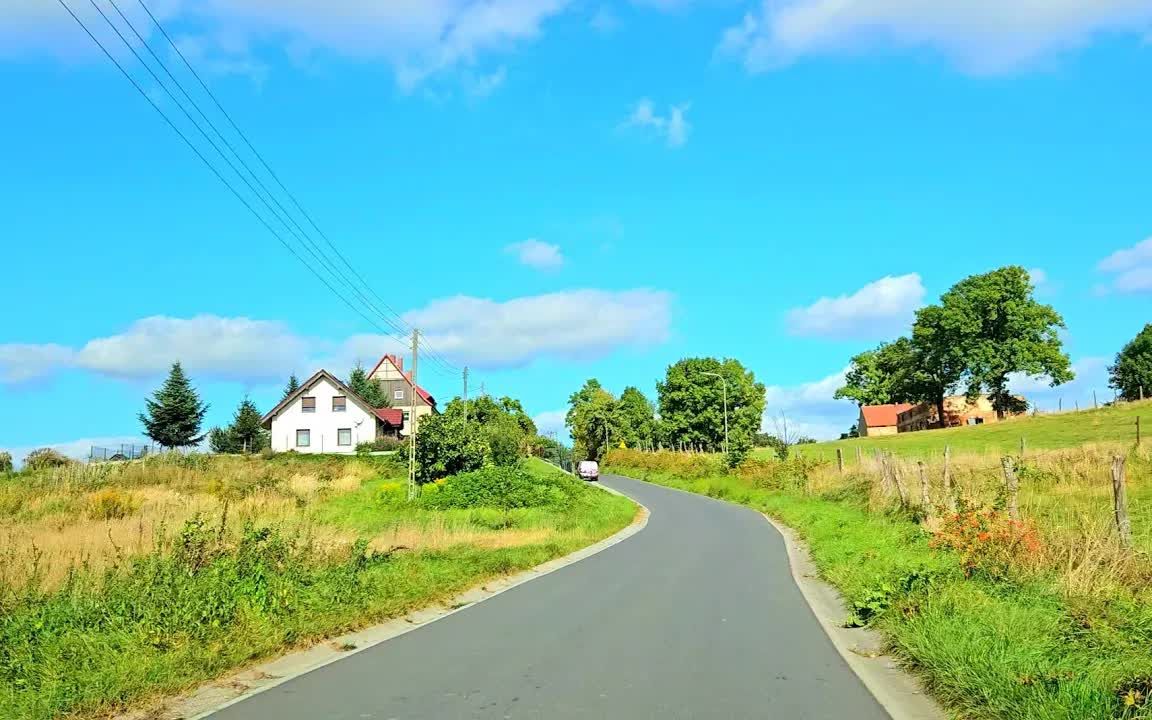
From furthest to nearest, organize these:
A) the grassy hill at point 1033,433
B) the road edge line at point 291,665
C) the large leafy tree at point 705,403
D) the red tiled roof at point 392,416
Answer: the large leafy tree at point 705,403 < the red tiled roof at point 392,416 < the grassy hill at point 1033,433 < the road edge line at point 291,665

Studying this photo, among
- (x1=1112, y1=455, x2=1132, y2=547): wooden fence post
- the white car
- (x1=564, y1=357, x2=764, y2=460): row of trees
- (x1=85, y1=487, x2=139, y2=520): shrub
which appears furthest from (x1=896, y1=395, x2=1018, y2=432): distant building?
(x1=1112, y1=455, x2=1132, y2=547): wooden fence post

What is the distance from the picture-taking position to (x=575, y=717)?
660cm

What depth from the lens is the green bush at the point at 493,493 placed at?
3416cm

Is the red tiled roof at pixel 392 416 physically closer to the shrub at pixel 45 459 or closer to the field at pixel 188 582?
the shrub at pixel 45 459

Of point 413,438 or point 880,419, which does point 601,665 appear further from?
point 880,419

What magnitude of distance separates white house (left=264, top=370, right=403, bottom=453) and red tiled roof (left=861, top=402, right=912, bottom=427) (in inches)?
2691

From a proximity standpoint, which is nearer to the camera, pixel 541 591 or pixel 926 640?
pixel 926 640

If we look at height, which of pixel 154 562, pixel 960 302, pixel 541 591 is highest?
pixel 960 302

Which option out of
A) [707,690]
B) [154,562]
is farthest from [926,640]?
[154,562]

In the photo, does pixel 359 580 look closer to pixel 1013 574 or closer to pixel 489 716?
pixel 489 716

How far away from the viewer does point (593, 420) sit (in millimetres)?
126438

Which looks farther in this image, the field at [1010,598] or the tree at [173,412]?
the tree at [173,412]

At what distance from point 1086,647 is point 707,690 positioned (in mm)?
3607

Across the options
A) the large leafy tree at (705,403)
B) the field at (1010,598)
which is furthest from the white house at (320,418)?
the field at (1010,598)
